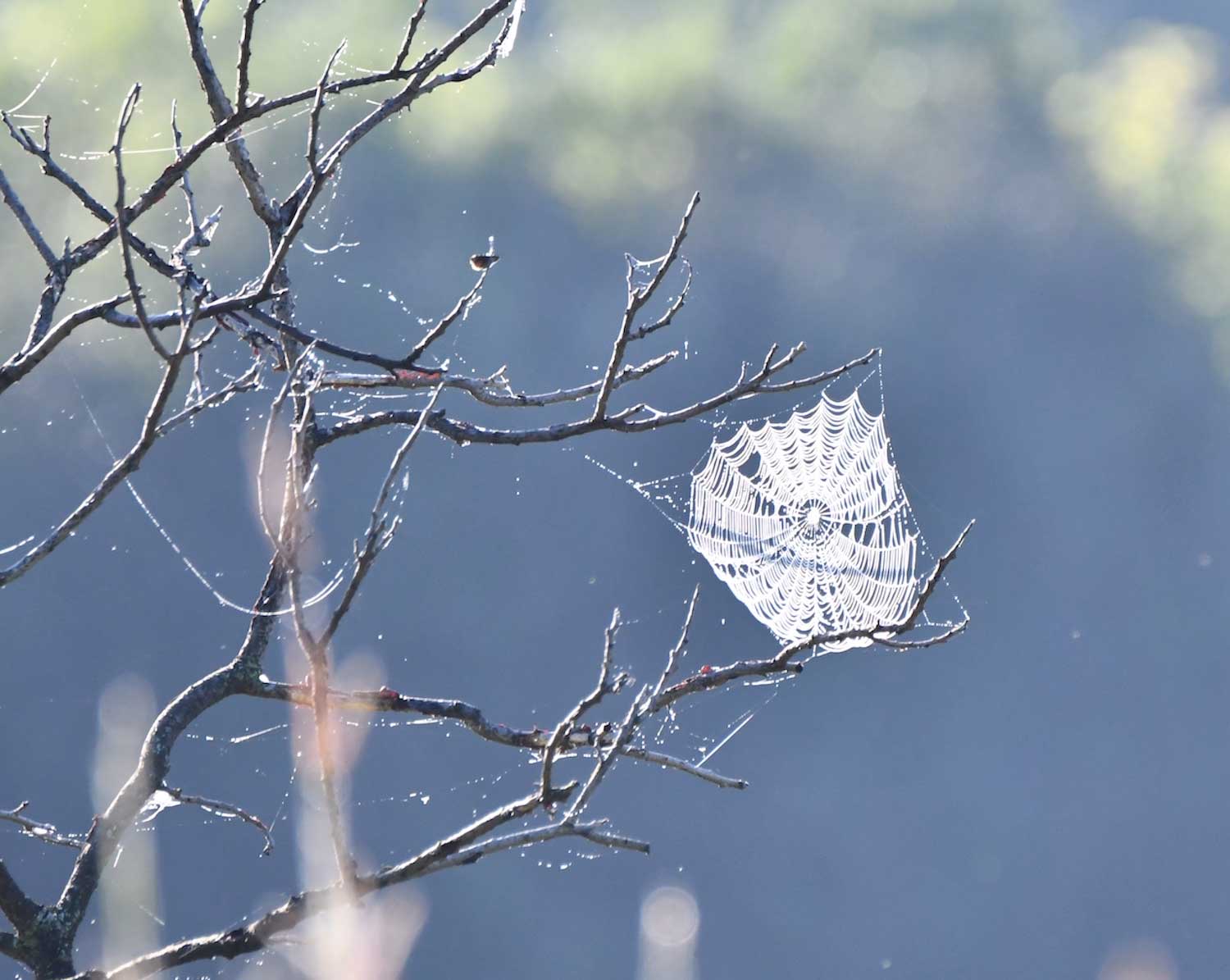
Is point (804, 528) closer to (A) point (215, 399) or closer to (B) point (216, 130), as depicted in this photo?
(A) point (215, 399)

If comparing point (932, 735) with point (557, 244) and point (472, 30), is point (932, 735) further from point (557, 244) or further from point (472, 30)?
point (472, 30)

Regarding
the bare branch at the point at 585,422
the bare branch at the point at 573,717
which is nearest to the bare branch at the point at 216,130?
the bare branch at the point at 585,422

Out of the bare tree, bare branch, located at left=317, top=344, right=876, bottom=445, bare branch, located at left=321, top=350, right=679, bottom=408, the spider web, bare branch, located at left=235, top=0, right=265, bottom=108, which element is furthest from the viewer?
the spider web

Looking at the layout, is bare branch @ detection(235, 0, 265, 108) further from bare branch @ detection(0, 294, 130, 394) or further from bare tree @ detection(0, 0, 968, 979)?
bare branch @ detection(0, 294, 130, 394)

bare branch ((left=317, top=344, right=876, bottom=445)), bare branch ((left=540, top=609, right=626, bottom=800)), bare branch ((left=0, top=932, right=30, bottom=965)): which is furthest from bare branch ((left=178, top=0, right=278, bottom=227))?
bare branch ((left=0, top=932, right=30, bottom=965))

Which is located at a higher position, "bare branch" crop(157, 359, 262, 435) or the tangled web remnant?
the tangled web remnant

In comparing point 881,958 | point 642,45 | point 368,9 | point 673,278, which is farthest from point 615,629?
point 642,45

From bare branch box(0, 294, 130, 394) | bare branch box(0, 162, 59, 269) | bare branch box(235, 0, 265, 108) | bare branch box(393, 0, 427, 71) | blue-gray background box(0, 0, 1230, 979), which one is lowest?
bare branch box(0, 294, 130, 394)

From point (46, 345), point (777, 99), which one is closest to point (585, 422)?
point (46, 345)
